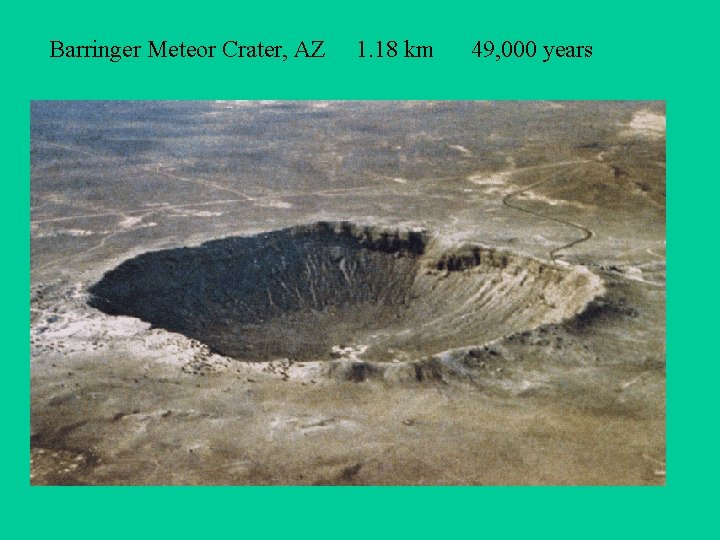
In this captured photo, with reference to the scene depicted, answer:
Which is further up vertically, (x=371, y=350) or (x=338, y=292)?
(x=338, y=292)

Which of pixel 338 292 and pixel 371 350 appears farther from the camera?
pixel 338 292

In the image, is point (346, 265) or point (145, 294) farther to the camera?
point (346, 265)

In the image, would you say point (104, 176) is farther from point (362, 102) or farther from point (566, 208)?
point (362, 102)

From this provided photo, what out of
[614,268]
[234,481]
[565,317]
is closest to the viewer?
[234,481]

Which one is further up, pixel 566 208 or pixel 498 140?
pixel 498 140

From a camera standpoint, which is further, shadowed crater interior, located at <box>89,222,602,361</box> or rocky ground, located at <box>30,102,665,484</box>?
shadowed crater interior, located at <box>89,222,602,361</box>

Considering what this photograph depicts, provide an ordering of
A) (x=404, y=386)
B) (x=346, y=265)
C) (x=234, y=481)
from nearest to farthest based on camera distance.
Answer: (x=234, y=481)
(x=404, y=386)
(x=346, y=265)

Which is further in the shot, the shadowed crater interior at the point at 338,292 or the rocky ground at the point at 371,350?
the shadowed crater interior at the point at 338,292

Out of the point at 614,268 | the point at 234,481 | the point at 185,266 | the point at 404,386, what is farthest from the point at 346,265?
the point at 234,481
